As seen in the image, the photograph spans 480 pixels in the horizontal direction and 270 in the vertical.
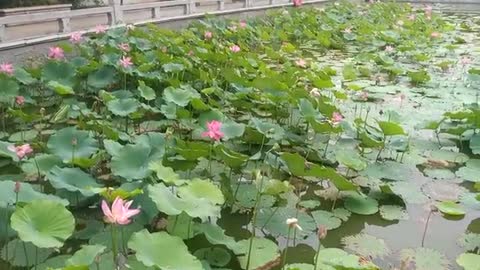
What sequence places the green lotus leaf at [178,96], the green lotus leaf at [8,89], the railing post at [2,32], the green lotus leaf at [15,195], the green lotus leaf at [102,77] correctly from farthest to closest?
the railing post at [2,32] < the green lotus leaf at [102,77] < the green lotus leaf at [8,89] < the green lotus leaf at [178,96] < the green lotus leaf at [15,195]

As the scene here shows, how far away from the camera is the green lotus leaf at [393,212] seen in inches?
89.4

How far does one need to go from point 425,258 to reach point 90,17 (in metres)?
5.28

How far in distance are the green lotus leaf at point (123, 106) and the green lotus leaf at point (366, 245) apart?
139cm

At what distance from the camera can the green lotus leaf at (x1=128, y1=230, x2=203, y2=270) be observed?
1396mm

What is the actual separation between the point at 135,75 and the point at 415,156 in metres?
2.05

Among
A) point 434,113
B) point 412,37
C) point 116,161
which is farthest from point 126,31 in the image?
point 412,37

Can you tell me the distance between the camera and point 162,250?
144cm

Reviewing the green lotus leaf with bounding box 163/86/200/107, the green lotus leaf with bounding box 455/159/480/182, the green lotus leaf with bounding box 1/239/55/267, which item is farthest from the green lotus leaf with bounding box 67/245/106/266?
the green lotus leaf with bounding box 455/159/480/182

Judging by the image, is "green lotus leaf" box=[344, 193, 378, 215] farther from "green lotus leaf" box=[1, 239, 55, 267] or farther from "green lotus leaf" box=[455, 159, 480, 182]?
"green lotus leaf" box=[1, 239, 55, 267]

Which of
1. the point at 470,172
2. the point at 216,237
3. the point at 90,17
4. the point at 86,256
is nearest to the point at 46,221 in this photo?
the point at 86,256

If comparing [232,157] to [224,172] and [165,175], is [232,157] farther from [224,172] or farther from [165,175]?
[224,172]

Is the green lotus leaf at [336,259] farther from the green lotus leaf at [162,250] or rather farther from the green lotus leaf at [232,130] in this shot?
the green lotus leaf at [232,130]

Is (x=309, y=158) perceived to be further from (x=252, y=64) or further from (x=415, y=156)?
(x=252, y=64)

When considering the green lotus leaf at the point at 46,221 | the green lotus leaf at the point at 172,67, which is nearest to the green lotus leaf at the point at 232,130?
the green lotus leaf at the point at 46,221
